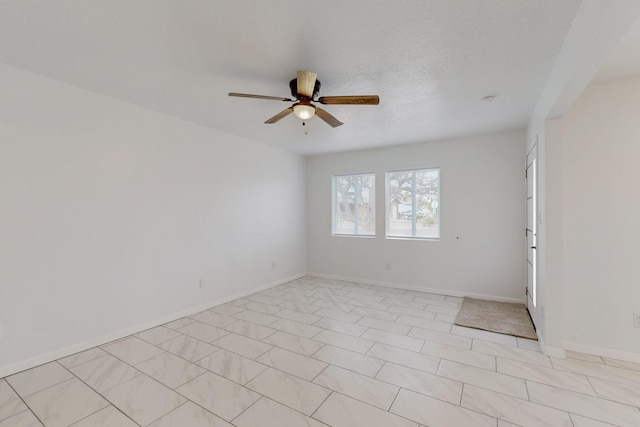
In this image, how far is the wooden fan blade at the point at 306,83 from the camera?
2.21 meters

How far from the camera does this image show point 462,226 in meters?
4.60

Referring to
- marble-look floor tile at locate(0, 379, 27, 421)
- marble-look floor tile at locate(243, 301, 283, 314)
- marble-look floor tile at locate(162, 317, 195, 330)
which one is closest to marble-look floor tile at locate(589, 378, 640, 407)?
marble-look floor tile at locate(243, 301, 283, 314)

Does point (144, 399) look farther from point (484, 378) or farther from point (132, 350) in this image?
point (484, 378)

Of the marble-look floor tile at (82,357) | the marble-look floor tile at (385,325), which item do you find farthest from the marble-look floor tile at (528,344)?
the marble-look floor tile at (82,357)

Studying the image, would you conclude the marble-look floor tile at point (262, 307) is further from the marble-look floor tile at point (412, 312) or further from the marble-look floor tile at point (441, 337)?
the marble-look floor tile at point (441, 337)

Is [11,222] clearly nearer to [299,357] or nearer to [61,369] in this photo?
[61,369]

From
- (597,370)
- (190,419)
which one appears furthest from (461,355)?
(190,419)

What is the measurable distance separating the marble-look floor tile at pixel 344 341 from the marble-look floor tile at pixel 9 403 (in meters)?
2.29


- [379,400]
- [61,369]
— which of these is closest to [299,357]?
[379,400]

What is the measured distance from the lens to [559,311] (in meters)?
2.63

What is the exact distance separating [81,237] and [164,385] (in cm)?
168

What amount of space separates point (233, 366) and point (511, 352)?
102 inches

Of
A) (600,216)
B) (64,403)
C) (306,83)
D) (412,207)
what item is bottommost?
(64,403)

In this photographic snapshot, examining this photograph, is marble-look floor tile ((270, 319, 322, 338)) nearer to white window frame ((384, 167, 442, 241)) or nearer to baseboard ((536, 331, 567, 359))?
baseboard ((536, 331, 567, 359))
